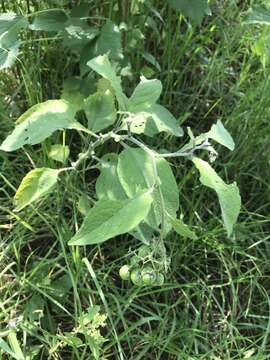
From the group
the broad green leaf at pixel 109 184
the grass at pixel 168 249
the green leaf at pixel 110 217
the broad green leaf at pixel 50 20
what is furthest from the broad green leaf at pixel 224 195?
the broad green leaf at pixel 50 20

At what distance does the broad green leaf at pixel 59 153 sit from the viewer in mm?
1231

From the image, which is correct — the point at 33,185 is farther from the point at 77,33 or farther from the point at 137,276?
the point at 77,33

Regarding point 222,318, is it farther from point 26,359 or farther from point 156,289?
point 26,359

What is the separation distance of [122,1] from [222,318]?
2.56 feet

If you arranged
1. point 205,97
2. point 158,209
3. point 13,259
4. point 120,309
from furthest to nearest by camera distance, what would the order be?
point 205,97 → point 13,259 → point 120,309 → point 158,209

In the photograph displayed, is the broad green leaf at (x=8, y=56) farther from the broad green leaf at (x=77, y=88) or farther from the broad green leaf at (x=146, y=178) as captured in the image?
the broad green leaf at (x=146, y=178)

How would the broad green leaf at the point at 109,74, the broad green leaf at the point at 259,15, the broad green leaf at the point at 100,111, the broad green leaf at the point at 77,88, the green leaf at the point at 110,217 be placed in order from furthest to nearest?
the broad green leaf at the point at 77,88, the broad green leaf at the point at 259,15, the broad green leaf at the point at 100,111, the broad green leaf at the point at 109,74, the green leaf at the point at 110,217

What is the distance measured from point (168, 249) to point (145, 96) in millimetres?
450

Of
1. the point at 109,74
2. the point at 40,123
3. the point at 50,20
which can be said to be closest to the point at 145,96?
the point at 109,74

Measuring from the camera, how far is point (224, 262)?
136cm

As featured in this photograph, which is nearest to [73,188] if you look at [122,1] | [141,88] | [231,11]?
[141,88]

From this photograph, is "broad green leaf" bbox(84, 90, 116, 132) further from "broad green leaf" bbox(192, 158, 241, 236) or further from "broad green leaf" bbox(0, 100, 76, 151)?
"broad green leaf" bbox(192, 158, 241, 236)

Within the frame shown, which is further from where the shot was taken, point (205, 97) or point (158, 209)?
point (205, 97)

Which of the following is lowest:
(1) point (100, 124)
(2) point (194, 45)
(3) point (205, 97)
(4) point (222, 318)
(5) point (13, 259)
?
(4) point (222, 318)
